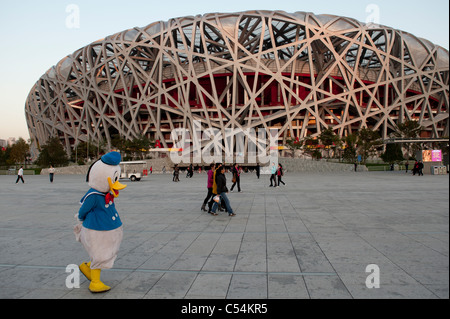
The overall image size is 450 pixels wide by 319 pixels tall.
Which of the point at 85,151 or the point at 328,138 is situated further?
the point at 85,151

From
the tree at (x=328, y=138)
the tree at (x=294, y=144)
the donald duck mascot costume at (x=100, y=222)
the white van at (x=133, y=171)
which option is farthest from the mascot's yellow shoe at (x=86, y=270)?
the tree at (x=294, y=144)

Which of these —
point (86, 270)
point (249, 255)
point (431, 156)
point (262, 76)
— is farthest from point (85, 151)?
point (86, 270)

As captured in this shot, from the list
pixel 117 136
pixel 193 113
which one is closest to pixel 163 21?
pixel 193 113

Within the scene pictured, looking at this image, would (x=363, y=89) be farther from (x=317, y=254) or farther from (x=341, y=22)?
(x=317, y=254)

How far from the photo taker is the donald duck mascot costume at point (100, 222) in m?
3.76

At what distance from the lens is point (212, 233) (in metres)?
6.76

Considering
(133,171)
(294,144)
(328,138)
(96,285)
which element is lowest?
(133,171)

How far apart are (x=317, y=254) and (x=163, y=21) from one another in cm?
5230

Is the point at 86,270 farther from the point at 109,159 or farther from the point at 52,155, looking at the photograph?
the point at 52,155

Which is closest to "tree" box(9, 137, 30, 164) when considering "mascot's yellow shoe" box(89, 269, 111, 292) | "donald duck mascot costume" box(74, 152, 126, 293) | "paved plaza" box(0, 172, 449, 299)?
"paved plaza" box(0, 172, 449, 299)

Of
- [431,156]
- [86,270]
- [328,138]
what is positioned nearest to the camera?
[86,270]

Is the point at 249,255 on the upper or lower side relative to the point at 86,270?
lower

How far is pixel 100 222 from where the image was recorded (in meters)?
3.80

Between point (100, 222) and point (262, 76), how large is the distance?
168 feet
